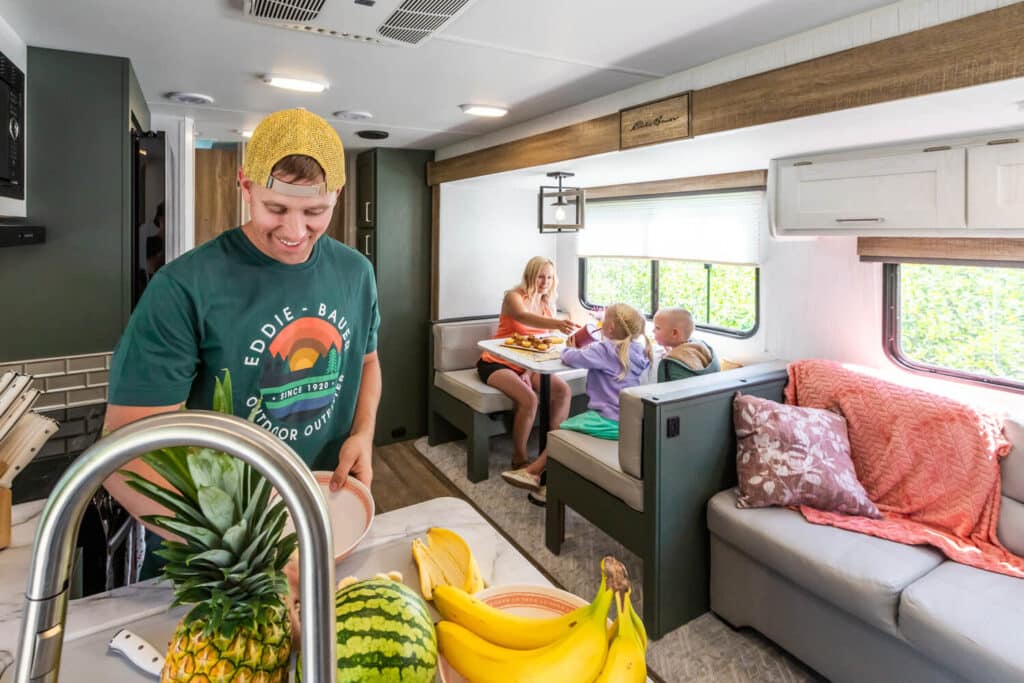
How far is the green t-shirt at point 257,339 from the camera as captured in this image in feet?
3.65

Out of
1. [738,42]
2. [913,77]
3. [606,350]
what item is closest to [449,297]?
[606,350]

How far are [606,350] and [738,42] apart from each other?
181cm

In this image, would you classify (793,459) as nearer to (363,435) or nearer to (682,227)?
(363,435)

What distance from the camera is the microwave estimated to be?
1802 mm

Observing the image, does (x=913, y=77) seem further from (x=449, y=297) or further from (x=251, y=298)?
(x=449, y=297)

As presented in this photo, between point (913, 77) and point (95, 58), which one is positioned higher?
point (95, 58)

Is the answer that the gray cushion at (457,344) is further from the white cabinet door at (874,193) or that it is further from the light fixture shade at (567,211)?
the white cabinet door at (874,193)

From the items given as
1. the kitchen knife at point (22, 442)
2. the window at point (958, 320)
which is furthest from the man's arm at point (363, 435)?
the window at point (958, 320)

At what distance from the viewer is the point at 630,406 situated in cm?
→ 260

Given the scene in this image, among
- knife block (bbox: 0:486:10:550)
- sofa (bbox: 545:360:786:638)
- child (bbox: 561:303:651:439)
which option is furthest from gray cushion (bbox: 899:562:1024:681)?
knife block (bbox: 0:486:10:550)

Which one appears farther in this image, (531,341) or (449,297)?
(449,297)

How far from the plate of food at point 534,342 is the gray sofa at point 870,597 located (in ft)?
5.77

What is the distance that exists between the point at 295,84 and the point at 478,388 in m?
2.30

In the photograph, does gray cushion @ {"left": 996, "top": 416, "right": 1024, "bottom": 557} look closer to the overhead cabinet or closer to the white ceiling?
the overhead cabinet
